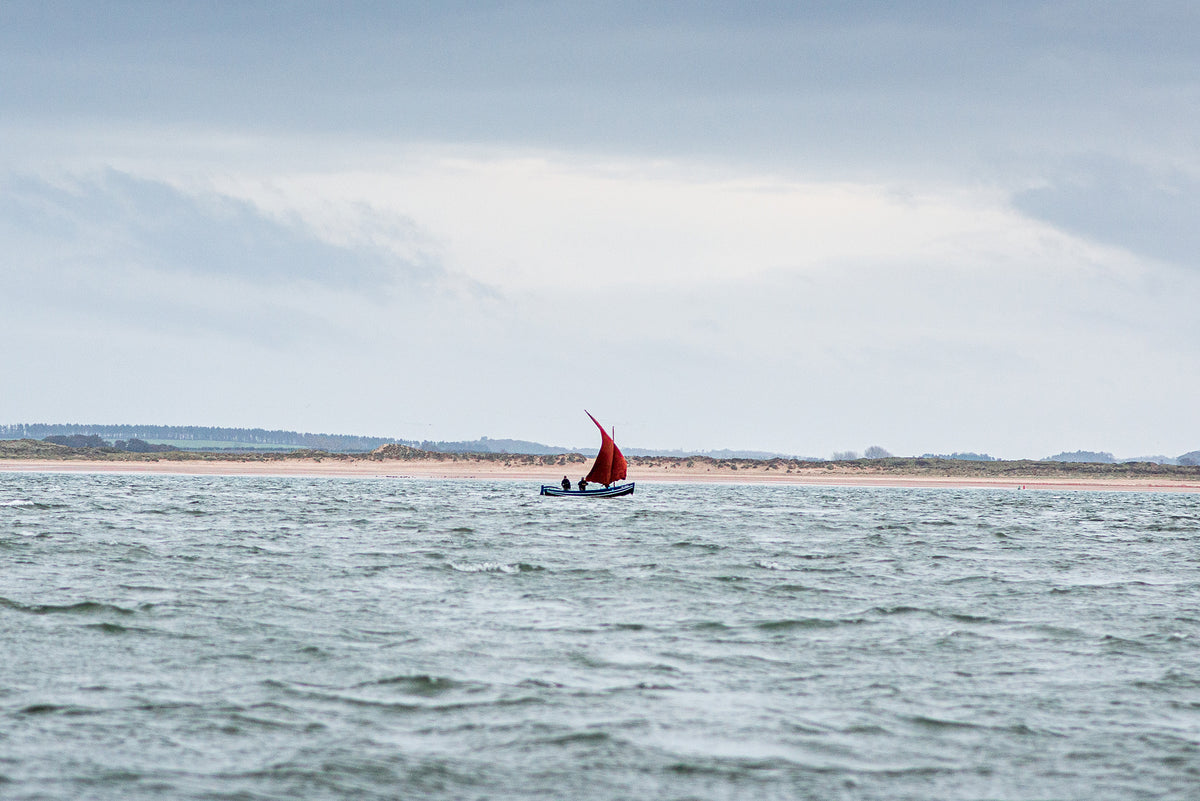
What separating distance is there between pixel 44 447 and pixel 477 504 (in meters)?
139

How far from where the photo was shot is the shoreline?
448ft

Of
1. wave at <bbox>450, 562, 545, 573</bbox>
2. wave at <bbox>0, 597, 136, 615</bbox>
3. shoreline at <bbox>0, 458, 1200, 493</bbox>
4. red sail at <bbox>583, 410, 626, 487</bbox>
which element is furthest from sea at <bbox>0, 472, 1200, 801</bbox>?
shoreline at <bbox>0, 458, 1200, 493</bbox>

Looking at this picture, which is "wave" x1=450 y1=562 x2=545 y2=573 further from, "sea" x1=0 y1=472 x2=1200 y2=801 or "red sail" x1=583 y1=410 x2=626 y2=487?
"red sail" x1=583 y1=410 x2=626 y2=487

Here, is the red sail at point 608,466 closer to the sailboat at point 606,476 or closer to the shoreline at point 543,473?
the sailboat at point 606,476

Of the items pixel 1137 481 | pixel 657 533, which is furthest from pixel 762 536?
pixel 1137 481

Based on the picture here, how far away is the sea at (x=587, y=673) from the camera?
43.3 ft

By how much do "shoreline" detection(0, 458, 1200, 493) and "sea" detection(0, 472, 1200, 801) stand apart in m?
92.2

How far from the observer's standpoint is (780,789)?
12.7m

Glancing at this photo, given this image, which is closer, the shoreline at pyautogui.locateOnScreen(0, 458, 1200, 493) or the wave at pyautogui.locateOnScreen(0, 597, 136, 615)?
the wave at pyautogui.locateOnScreen(0, 597, 136, 615)

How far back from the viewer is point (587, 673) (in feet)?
60.7

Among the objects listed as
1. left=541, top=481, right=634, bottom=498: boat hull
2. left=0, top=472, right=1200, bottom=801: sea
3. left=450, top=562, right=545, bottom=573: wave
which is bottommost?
left=0, top=472, right=1200, bottom=801: sea

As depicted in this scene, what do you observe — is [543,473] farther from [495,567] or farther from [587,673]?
[587,673]

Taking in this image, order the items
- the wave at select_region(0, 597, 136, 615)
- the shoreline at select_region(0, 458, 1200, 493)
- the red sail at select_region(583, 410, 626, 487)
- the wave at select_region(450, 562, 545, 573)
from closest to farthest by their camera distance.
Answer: the wave at select_region(0, 597, 136, 615)
the wave at select_region(450, 562, 545, 573)
the red sail at select_region(583, 410, 626, 487)
the shoreline at select_region(0, 458, 1200, 493)

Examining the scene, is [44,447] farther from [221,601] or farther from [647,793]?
[647,793]
